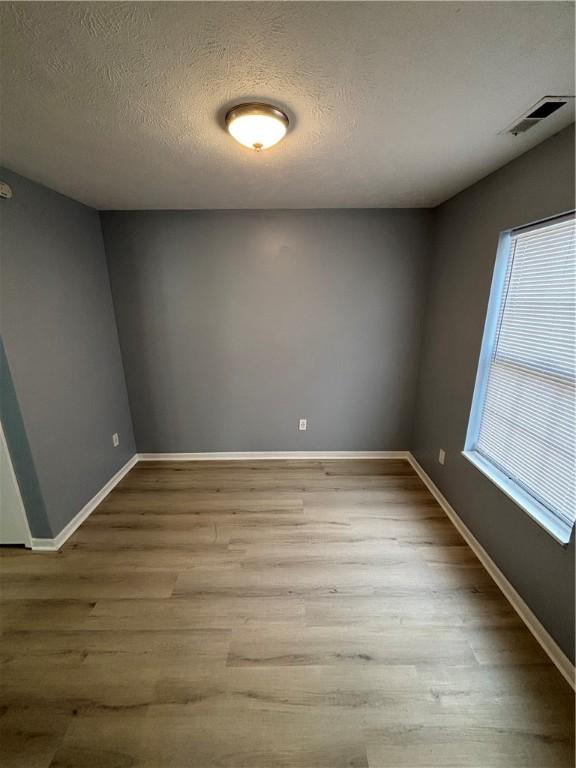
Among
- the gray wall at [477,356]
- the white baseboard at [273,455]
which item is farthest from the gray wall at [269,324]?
the gray wall at [477,356]

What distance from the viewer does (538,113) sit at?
1.21m

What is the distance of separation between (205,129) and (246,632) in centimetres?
242

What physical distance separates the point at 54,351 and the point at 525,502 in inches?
120

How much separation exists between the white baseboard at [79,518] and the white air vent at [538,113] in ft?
11.4

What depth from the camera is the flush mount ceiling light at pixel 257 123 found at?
1.15 meters

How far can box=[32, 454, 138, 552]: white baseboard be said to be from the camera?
6.45ft

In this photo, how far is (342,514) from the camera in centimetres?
227

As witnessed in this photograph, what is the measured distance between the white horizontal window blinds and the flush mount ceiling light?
4.66 ft

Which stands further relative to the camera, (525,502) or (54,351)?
(54,351)

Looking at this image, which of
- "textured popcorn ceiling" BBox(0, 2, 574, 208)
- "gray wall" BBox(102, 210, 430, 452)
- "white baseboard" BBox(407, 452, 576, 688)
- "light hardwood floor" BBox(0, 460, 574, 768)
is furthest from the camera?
"gray wall" BBox(102, 210, 430, 452)

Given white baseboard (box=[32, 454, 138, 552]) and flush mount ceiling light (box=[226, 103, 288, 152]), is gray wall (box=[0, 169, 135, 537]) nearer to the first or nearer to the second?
white baseboard (box=[32, 454, 138, 552])

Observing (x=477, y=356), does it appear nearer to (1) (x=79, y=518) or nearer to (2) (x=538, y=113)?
(2) (x=538, y=113)

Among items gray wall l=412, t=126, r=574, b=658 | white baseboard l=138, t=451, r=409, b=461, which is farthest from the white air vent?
white baseboard l=138, t=451, r=409, b=461

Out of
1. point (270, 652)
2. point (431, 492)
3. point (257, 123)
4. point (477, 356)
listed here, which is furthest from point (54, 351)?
point (431, 492)
